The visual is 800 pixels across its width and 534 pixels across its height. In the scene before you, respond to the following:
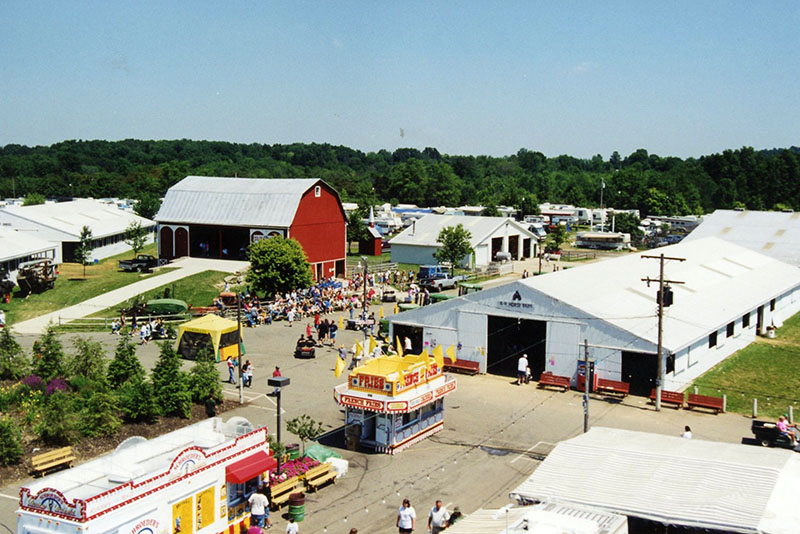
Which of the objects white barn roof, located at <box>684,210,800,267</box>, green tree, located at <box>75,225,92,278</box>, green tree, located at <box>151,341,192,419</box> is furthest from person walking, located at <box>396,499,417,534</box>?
white barn roof, located at <box>684,210,800,267</box>

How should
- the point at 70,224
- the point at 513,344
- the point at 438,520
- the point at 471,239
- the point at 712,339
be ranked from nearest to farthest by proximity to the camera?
the point at 438,520, the point at 712,339, the point at 513,344, the point at 70,224, the point at 471,239

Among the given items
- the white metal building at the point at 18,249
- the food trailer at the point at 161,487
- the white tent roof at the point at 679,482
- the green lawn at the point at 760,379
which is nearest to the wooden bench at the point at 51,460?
the food trailer at the point at 161,487

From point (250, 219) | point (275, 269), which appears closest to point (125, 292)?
point (275, 269)

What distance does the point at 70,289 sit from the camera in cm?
5316

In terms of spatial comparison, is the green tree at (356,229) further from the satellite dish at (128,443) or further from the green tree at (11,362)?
the satellite dish at (128,443)

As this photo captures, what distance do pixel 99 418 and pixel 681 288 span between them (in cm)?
2820

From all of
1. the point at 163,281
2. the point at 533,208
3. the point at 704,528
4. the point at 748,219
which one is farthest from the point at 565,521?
the point at 533,208

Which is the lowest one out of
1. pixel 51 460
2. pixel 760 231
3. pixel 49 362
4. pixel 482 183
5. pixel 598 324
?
pixel 51 460

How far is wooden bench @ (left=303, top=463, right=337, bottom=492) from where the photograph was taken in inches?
871

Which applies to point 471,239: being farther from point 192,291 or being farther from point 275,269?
point 192,291

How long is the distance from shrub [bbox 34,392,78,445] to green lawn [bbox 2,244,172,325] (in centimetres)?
2305

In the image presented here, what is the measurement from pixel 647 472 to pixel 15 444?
17.5 metres

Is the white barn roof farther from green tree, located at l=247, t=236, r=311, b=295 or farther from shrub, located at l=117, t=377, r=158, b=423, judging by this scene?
shrub, located at l=117, t=377, r=158, b=423

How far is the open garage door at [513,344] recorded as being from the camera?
35312 mm
